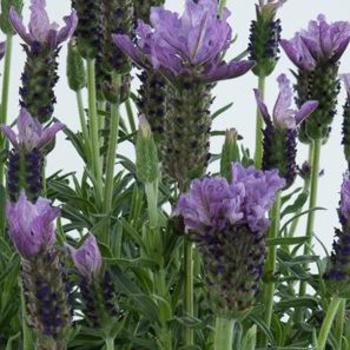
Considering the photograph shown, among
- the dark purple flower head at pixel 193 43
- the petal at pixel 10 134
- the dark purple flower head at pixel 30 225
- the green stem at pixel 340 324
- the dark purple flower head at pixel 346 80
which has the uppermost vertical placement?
the dark purple flower head at pixel 346 80

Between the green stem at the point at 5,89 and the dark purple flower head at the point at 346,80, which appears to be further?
the green stem at the point at 5,89

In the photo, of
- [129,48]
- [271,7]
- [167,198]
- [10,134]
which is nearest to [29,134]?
[10,134]

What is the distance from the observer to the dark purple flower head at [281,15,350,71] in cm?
111

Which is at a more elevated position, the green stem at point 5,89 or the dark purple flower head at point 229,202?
the green stem at point 5,89

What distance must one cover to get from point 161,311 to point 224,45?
27 centimetres

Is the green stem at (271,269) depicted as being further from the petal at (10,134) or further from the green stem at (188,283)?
the petal at (10,134)

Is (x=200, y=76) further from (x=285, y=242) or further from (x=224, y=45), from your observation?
(x=285, y=242)

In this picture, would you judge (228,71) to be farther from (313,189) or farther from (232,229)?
(313,189)

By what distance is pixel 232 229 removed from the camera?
0.85m

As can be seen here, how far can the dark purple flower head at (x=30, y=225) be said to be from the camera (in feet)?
2.87

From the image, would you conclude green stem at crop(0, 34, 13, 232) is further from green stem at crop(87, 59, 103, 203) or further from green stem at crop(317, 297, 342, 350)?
green stem at crop(317, 297, 342, 350)

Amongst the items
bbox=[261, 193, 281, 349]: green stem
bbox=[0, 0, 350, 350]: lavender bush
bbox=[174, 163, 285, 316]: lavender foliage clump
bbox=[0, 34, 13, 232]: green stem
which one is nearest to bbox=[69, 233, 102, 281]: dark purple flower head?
bbox=[0, 0, 350, 350]: lavender bush

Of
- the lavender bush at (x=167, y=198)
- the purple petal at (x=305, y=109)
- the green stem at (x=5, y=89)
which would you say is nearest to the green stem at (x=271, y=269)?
the lavender bush at (x=167, y=198)

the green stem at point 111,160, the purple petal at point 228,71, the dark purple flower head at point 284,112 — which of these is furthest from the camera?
the green stem at point 111,160
